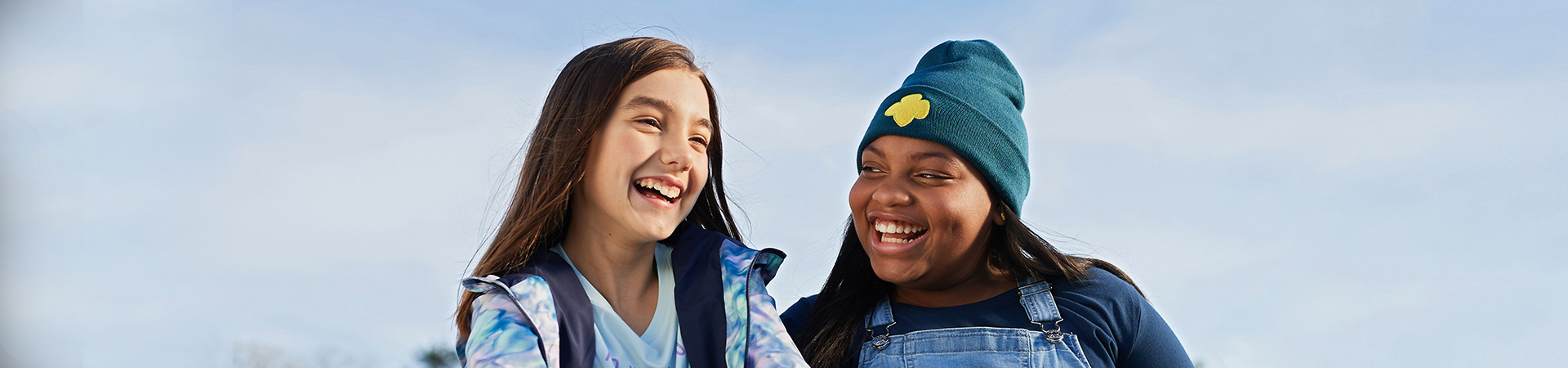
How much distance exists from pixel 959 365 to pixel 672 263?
0.78 meters

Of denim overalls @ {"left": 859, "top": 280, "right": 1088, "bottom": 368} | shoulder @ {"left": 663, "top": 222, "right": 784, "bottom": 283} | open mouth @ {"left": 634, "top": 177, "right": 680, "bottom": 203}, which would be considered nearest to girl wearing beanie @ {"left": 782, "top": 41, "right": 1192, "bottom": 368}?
denim overalls @ {"left": 859, "top": 280, "right": 1088, "bottom": 368}

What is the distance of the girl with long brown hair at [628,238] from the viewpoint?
2.43 meters

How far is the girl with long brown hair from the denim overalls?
498 millimetres

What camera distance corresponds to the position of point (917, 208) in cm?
289

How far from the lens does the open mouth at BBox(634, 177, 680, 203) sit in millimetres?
2480

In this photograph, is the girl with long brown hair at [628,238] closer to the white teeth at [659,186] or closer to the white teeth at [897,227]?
the white teeth at [659,186]

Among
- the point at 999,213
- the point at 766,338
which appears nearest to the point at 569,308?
the point at 766,338

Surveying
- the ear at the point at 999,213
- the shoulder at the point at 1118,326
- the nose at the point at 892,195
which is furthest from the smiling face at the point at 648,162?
the shoulder at the point at 1118,326

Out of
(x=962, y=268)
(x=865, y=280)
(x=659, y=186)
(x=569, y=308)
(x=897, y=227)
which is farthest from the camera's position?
(x=865, y=280)

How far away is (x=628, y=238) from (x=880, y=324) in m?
0.81

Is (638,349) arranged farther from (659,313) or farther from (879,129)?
(879,129)

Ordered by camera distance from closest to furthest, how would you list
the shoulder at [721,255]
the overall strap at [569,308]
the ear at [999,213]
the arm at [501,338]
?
the arm at [501,338] → the overall strap at [569,308] → the shoulder at [721,255] → the ear at [999,213]

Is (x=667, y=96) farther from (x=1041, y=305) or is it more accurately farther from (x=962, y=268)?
(x=1041, y=305)

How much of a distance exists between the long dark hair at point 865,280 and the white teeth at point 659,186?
2.28ft
